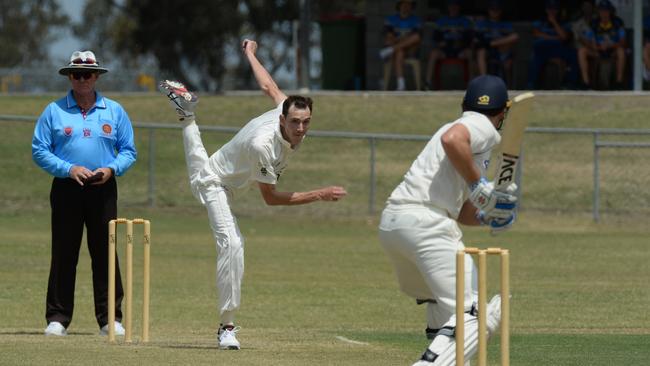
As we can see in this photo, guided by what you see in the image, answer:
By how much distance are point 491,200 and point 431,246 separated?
1.48 feet

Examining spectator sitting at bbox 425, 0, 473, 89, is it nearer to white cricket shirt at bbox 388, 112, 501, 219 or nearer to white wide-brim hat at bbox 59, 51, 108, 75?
white wide-brim hat at bbox 59, 51, 108, 75

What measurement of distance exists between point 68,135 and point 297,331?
2714 millimetres

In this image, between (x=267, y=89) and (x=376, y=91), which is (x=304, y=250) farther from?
(x=376, y=91)

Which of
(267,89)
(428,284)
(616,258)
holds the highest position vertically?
(267,89)

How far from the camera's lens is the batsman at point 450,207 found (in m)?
8.40

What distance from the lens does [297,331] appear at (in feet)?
42.5

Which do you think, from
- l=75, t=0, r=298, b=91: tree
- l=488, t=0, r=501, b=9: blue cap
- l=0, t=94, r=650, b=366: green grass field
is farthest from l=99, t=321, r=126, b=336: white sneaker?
l=75, t=0, r=298, b=91: tree

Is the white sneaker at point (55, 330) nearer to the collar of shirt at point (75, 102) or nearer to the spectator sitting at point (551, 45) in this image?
the collar of shirt at point (75, 102)

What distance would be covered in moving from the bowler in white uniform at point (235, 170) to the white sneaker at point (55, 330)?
5.57 feet

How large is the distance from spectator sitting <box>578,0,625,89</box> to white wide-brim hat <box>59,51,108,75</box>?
19.7m

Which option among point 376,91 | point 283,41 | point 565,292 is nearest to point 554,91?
point 376,91

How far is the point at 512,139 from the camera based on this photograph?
27.7 feet

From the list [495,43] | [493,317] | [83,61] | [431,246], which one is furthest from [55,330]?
[495,43]

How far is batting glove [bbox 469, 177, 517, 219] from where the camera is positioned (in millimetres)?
8367
